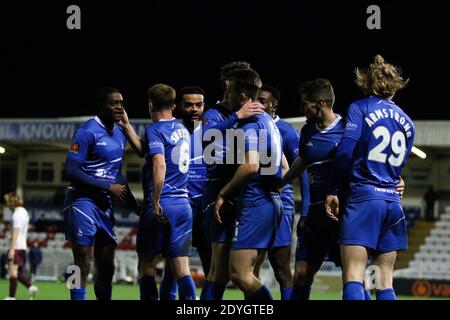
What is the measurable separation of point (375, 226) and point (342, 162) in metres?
0.53

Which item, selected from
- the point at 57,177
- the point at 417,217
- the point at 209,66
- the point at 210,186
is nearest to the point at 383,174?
the point at 210,186

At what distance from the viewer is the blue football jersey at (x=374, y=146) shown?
773 cm

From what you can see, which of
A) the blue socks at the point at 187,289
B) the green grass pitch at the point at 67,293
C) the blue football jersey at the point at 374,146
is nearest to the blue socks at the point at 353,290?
the blue football jersey at the point at 374,146

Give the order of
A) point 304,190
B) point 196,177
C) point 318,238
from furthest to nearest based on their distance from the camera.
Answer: point 196,177 < point 304,190 < point 318,238

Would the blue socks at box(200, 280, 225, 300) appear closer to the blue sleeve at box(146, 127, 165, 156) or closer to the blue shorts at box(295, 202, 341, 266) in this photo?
the blue shorts at box(295, 202, 341, 266)

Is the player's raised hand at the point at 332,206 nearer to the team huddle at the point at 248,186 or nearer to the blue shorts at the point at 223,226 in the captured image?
the team huddle at the point at 248,186

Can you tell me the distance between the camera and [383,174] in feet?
25.5

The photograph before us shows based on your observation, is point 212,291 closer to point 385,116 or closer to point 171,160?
point 171,160

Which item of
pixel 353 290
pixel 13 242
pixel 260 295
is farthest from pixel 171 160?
pixel 13 242

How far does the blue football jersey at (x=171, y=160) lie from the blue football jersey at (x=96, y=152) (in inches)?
16.4

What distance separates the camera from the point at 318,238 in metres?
8.68

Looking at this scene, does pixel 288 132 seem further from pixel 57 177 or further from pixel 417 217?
pixel 57 177

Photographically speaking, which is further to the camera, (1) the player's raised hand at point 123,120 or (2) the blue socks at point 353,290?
(1) the player's raised hand at point 123,120
